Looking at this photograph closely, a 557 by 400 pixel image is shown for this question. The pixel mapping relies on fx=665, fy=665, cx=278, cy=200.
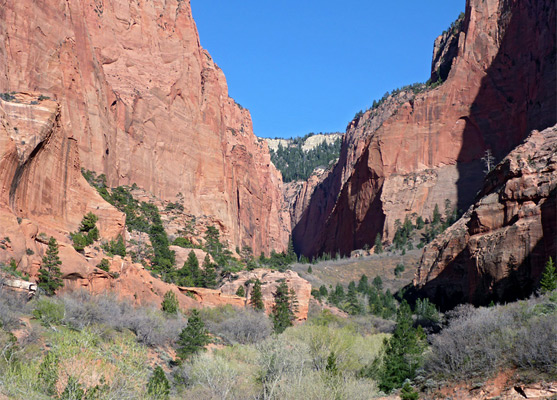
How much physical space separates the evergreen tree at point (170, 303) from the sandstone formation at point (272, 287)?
12435 millimetres

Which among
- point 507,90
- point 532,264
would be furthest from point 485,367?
point 507,90

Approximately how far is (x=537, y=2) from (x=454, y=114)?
2327 cm

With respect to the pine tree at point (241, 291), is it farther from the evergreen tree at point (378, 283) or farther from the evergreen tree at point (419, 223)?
the evergreen tree at point (419, 223)

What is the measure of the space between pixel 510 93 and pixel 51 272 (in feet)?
312

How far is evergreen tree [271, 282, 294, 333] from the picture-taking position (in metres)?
55.6

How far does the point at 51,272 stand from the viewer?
4191 cm

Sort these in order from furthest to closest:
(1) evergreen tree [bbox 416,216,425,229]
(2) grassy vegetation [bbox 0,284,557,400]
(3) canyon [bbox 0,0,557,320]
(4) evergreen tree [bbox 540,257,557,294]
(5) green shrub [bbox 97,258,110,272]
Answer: (1) evergreen tree [bbox 416,216,425,229], (3) canyon [bbox 0,0,557,320], (5) green shrub [bbox 97,258,110,272], (4) evergreen tree [bbox 540,257,557,294], (2) grassy vegetation [bbox 0,284,557,400]

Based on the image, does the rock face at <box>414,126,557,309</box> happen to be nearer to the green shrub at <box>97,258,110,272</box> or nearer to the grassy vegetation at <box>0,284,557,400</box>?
the grassy vegetation at <box>0,284,557,400</box>

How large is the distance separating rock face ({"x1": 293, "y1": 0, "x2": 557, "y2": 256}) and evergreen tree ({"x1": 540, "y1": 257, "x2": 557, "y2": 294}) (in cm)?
6561

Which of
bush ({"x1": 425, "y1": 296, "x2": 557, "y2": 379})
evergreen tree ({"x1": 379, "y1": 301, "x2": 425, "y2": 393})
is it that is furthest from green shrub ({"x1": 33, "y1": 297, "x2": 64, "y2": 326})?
bush ({"x1": 425, "y1": 296, "x2": 557, "y2": 379})

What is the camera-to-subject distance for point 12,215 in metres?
41.1

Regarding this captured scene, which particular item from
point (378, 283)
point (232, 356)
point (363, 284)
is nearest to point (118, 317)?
point (232, 356)

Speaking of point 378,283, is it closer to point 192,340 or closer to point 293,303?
point 293,303

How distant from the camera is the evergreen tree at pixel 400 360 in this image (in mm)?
38359
